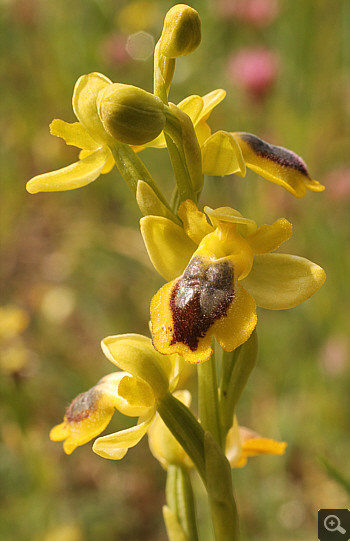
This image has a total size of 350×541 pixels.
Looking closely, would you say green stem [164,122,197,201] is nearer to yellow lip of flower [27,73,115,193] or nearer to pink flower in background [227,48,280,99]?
yellow lip of flower [27,73,115,193]

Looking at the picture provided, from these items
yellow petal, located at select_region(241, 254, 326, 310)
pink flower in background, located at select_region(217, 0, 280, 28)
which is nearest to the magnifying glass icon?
yellow petal, located at select_region(241, 254, 326, 310)

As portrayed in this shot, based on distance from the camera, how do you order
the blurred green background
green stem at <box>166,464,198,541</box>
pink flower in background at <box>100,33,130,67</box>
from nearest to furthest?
green stem at <box>166,464,198,541</box> < the blurred green background < pink flower in background at <box>100,33,130,67</box>

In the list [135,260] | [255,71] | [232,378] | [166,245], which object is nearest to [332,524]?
[232,378]

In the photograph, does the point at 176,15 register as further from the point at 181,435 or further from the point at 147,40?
the point at 147,40

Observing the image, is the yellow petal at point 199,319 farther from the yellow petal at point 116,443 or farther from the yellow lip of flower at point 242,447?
the yellow lip of flower at point 242,447

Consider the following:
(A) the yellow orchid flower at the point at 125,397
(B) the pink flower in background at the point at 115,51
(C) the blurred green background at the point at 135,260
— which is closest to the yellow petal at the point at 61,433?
(A) the yellow orchid flower at the point at 125,397

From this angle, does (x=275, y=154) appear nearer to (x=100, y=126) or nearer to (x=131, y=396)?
(x=100, y=126)
